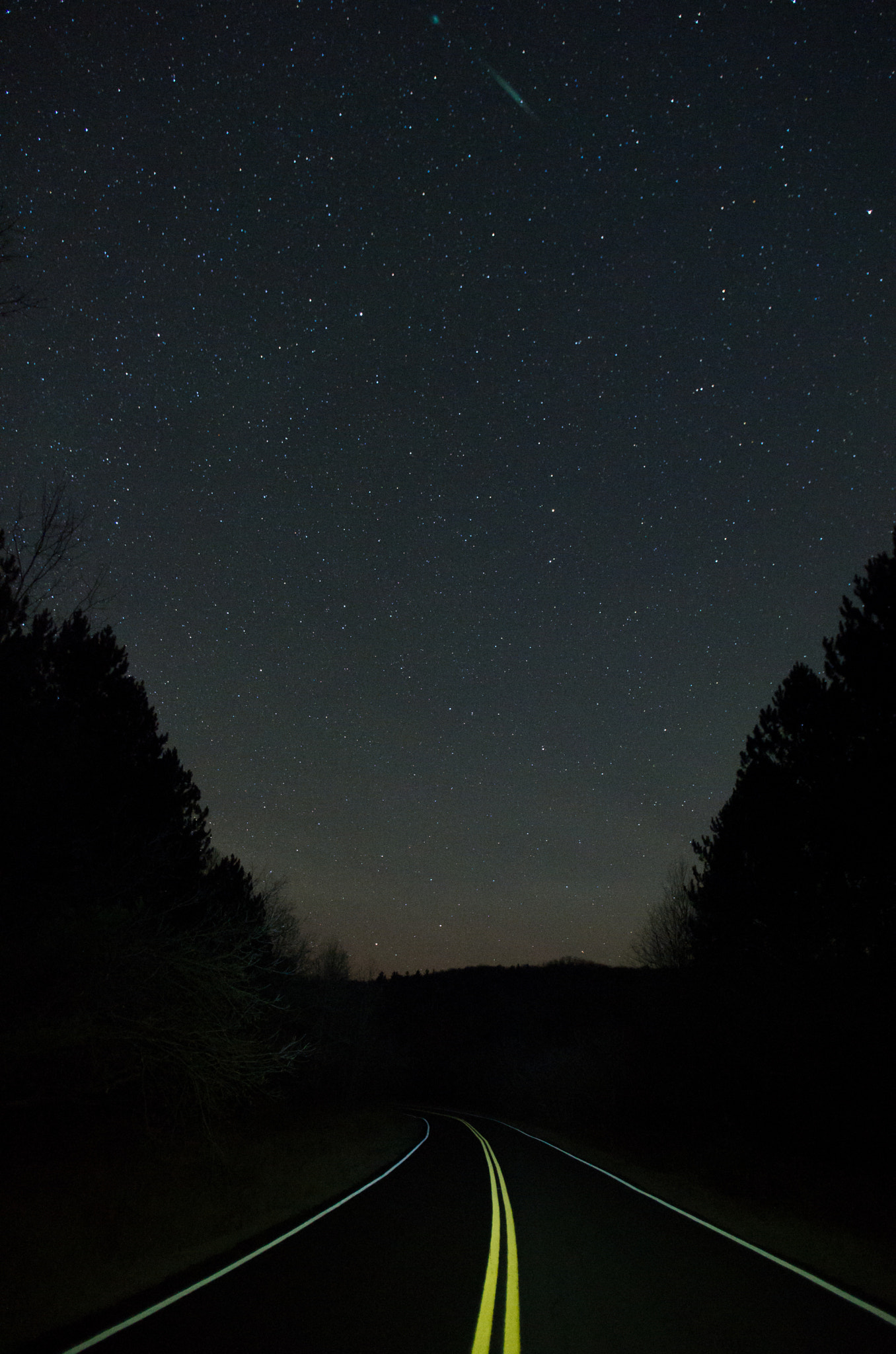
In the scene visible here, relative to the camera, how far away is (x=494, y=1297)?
6.52 m

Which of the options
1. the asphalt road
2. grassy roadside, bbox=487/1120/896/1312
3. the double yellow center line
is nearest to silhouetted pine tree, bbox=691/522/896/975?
grassy roadside, bbox=487/1120/896/1312

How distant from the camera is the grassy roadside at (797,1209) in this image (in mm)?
8547

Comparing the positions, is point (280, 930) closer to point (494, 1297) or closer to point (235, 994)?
point (235, 994)

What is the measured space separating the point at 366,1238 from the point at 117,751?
12458mm

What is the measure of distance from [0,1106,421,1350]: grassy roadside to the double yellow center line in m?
3.15

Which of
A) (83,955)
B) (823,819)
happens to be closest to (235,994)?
(83,955)

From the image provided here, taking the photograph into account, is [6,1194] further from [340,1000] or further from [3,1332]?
[340,1000]

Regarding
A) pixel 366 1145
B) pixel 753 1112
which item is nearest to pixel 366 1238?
pixel 366 1145

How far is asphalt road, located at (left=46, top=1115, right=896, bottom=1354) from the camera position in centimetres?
535

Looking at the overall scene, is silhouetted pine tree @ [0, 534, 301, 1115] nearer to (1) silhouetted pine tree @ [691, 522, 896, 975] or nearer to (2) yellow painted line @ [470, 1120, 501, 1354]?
(2) yellow painted line @ [470, 1120, 501, 1354]

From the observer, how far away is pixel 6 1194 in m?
9.35

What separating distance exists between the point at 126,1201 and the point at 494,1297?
591 cm

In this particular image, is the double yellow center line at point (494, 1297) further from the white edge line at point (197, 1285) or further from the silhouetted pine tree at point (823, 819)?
the silhouetted pine tree at point (823, 819)

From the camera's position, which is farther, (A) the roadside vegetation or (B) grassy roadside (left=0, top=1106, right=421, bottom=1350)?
(A) the roadside vegetation
